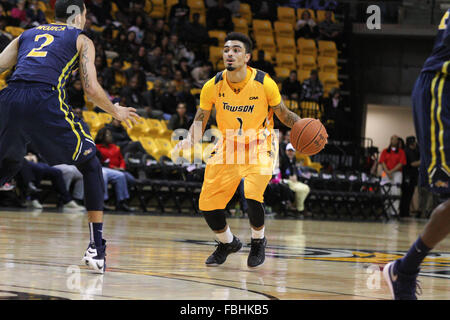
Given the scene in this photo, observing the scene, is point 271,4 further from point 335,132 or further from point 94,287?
point 94,287

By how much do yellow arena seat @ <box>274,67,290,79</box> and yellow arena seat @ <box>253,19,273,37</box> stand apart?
4.61 ft

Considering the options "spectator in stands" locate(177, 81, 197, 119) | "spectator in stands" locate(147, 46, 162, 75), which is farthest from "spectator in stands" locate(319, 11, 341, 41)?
"spectator in stands" locate(177, 81, 197, 119)

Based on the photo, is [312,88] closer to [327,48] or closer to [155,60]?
[327,48]

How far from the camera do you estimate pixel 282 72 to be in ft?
62.4

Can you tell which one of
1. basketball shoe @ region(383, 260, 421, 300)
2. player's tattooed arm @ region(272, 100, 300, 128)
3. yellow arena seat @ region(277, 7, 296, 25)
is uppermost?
yellow arena seat @ region(277, 7, 296, 25)

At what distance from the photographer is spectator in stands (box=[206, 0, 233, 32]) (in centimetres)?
1938

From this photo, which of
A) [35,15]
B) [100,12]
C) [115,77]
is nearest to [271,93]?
[115,77]

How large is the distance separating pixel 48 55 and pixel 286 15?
17110 millimetres

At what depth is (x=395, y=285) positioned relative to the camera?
3.63 meters

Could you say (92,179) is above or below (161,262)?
above

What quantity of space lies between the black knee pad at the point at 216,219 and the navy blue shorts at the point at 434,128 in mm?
2378

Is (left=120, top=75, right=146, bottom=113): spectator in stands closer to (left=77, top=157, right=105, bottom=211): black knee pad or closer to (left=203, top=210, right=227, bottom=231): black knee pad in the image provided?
(left=203, top=210, right=227, bottom=231): black knee pad

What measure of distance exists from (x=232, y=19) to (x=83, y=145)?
16.0 m
